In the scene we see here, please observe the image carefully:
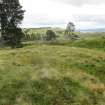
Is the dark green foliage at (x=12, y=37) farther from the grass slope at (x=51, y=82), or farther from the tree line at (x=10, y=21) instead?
the grass slope at (x=51, y=82)

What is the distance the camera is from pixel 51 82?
2031 cm

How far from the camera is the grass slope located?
18.3 m

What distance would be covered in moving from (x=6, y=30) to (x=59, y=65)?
31.3 meters

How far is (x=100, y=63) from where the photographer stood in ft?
92.1

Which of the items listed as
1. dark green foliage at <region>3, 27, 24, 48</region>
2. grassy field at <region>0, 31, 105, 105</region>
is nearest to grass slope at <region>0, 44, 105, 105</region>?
grassy field at <region>0, 31, 105, 105</region>

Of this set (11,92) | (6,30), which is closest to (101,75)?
(11,92)

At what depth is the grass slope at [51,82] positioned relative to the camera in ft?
60.1

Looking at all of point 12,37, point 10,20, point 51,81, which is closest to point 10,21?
point 10,20

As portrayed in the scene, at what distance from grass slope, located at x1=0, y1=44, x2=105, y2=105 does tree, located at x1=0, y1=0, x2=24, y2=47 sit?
27.2 meters

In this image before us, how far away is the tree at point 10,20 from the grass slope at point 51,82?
89.4 ft

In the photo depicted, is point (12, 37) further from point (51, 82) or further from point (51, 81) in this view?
point (51, 82)

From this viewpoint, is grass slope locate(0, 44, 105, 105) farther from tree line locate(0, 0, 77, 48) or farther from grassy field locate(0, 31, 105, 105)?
tree line locate(0, 0, 77, 48)

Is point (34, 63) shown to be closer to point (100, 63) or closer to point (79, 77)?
point (79, 77)

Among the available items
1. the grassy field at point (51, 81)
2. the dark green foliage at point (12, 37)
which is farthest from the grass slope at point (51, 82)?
the dark green foliage at point (12, 37)
